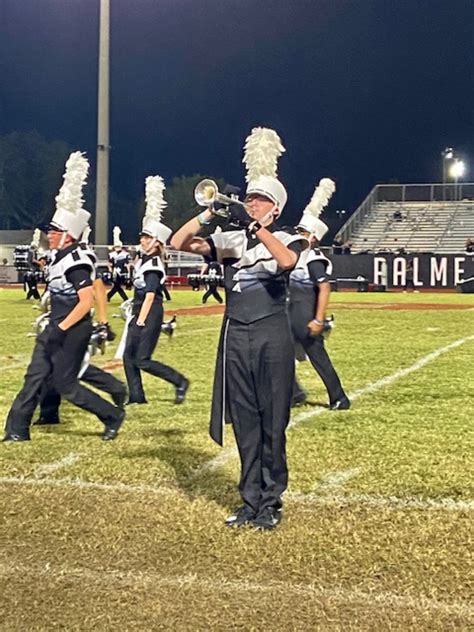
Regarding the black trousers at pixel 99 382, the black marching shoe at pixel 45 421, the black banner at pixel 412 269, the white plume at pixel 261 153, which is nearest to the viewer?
the white plume at pixel 261 153

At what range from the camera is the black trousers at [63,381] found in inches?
258

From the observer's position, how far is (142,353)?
8406mm

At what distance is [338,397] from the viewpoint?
8164 millimetres

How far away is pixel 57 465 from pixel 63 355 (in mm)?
961

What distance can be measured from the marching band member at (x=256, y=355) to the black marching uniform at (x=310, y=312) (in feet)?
11.1

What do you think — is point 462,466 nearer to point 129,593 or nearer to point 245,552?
point 245,552

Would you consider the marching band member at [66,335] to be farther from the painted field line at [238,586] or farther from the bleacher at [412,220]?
the bleacher at [412,220]

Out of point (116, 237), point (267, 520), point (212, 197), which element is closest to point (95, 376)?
point (267, 520)

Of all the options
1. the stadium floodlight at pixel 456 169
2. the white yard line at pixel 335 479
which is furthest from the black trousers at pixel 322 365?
the stadium floodlight at pixel 456 169

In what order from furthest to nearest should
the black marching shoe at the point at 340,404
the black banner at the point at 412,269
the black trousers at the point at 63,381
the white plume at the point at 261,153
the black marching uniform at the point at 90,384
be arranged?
the black banner at the point at 412,269, the black marching shoe at the point at 340,404, the black marching uniform at the point at 90,384, the black trousers at the point at 63,381, the white plume at the point at 261,153

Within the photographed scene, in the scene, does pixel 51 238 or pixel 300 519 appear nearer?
pixel 300 519

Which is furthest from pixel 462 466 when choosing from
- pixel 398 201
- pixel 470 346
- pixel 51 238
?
pixel 398 201

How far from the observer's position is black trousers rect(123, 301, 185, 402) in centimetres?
841

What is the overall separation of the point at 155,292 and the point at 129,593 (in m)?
4.90
